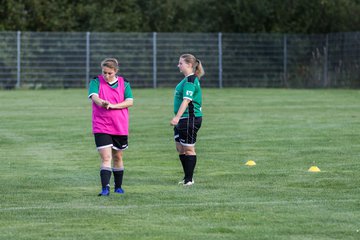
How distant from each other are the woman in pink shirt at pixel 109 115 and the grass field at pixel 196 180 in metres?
0.39

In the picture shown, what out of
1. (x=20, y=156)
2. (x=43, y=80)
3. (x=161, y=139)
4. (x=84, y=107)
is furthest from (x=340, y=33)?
(x=20, y=156)

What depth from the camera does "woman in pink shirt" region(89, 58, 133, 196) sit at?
11.9 metres

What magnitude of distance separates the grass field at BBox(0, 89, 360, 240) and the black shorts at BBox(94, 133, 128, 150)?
56 cm

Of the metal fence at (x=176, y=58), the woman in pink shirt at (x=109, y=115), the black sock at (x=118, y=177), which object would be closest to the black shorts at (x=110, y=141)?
the woman in pink shirt at (x=109, y=115)

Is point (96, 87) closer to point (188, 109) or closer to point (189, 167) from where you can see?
point (188, 109)

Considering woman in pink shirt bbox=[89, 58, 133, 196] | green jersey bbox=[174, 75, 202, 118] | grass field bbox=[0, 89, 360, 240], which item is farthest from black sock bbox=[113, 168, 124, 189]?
green jersey bbox=[174, 75, 202, 118]

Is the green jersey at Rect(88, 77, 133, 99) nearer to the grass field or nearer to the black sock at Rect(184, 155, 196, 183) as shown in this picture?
the grass field

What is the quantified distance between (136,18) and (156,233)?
4099cm

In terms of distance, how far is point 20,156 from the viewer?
54.5 feet

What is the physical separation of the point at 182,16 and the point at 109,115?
39482mm

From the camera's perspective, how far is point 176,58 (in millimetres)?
45812

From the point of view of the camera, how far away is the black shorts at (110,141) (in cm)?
1193

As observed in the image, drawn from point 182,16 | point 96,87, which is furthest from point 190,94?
point 182,16

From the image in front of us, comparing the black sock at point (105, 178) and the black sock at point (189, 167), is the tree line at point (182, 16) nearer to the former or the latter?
the black sock at point (189, 167)
